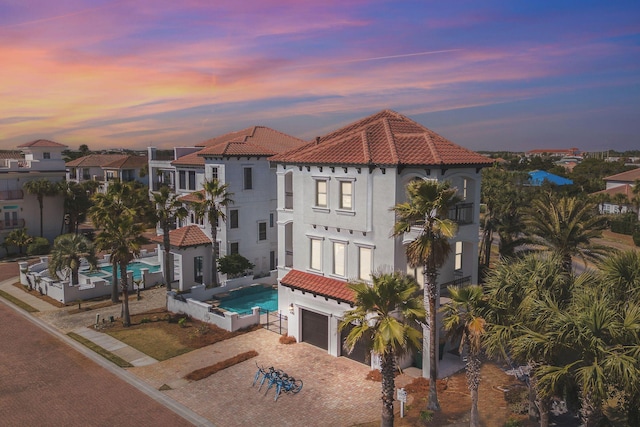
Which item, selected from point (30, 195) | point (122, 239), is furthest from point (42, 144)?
point (122, 239)

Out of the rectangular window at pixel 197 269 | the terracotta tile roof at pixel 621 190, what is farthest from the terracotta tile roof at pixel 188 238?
the terracotta tile roof at pixel 621 190

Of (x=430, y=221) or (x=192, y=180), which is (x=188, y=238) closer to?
(x=192, y=180)

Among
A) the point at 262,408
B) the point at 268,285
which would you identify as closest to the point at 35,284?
the point at 268,285

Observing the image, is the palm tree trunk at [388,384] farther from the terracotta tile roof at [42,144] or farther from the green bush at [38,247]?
the terracotta tile roof at [42,144]

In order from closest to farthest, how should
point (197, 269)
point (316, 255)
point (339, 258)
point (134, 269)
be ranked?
point (339, 258), point (316, 255), point (197, 269), point (134, 269)

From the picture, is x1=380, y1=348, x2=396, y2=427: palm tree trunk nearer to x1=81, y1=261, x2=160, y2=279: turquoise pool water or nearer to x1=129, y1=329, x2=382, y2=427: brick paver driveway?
x1=129, y1=329, x2=382, y2=427: brick paver driveway

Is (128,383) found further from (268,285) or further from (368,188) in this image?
(268,285)
